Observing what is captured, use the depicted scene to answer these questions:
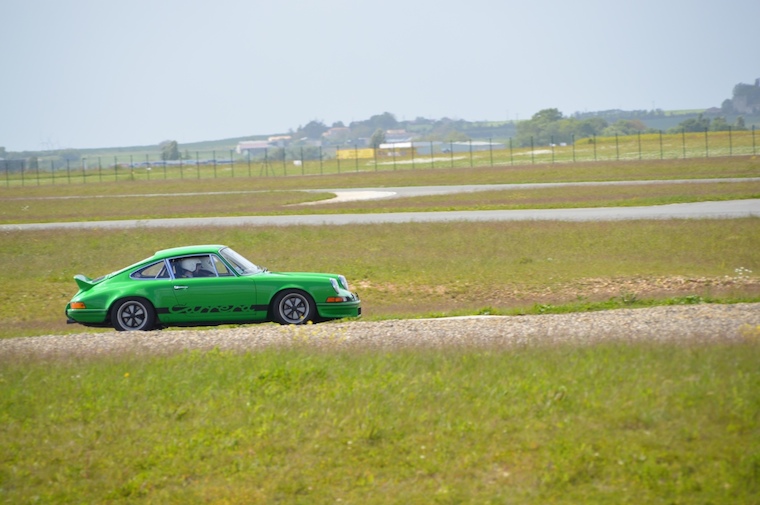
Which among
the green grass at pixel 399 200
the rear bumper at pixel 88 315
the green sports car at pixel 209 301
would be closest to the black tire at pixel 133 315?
the green sports car at pixel 209 301

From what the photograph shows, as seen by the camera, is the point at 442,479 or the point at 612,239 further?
the point at 612,239

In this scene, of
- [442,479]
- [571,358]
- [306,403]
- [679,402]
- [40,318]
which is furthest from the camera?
[40,318]

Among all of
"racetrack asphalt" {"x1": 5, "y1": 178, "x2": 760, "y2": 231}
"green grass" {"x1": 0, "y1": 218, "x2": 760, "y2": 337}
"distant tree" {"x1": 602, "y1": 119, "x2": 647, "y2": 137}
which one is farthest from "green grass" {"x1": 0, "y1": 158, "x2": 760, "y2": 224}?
"distant tree" {"x1": 602, "y1": 119, "x2": 647, "y2": 137}

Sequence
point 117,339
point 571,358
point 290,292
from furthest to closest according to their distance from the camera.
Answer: point 290,292
point 117,339
point 571,358

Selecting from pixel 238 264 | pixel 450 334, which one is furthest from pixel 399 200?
pixel 450 334

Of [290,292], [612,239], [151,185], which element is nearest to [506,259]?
[612,239]

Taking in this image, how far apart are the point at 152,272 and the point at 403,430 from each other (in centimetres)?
736

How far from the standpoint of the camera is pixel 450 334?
12.4 m

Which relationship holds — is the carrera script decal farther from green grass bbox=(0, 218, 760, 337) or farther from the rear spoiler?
green grass bbox=(0, 218, 760, 337)

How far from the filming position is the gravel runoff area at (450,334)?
37.5 ft

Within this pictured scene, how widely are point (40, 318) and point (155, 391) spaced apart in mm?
9461

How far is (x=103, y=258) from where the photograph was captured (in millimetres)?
26016

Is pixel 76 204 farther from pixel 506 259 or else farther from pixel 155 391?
pixel 155 391

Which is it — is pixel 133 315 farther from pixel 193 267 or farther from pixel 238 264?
pixel 238 264
